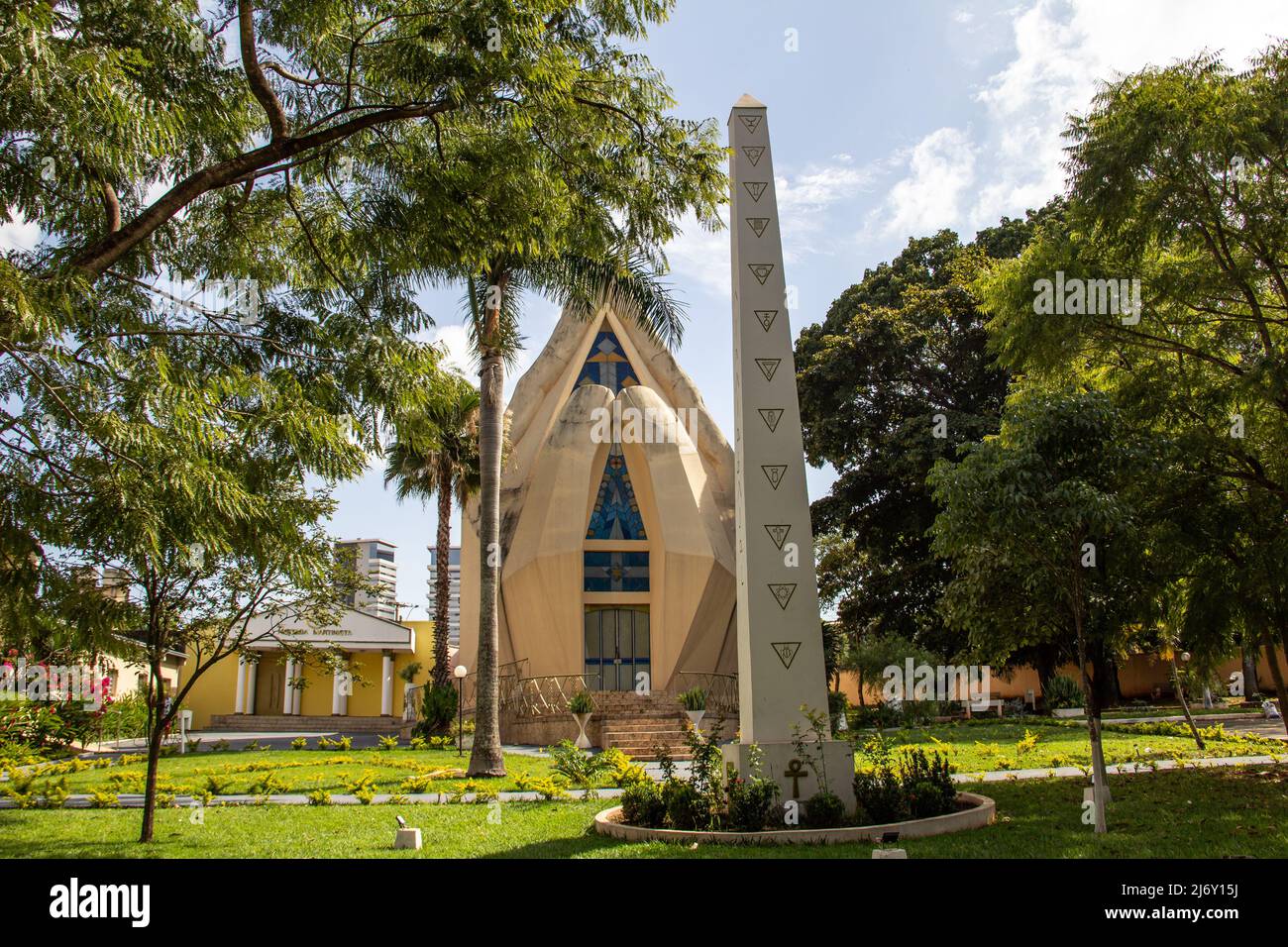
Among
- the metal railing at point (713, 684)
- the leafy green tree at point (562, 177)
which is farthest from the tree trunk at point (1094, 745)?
the metal railing at point (713, 684)

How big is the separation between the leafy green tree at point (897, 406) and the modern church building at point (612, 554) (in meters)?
4.15

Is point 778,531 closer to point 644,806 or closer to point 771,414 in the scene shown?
point 771,414

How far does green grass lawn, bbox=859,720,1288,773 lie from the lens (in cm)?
1653

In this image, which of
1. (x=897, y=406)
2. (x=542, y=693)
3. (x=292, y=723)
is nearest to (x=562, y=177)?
(x=542, y=693)

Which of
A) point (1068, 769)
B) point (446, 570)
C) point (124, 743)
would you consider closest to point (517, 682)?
point (446, 570)

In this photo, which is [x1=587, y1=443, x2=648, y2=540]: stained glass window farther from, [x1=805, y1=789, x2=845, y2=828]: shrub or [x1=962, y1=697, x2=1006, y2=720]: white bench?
[x1=805, y1=789, x2=845, y2=828]: shrub

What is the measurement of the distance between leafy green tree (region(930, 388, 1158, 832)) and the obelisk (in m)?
2.05

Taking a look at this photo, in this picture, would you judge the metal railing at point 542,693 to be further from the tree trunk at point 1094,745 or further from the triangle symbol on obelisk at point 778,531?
the tree trunk at point 1094,745

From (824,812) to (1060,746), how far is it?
39.9 ft

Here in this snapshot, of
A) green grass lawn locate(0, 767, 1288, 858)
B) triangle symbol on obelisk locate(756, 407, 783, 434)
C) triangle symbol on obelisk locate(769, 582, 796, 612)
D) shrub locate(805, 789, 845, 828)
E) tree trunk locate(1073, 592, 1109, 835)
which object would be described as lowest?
green grass lawn locate(0, 767, 1288, 858)

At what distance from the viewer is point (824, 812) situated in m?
9.62

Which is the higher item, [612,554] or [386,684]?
[612,554]

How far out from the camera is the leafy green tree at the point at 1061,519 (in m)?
10.1

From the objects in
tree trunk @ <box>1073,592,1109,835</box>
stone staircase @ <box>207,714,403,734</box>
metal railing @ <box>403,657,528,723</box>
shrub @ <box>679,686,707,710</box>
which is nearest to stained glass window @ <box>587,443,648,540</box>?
metal railing @ <box>403,657,528,723</box>
